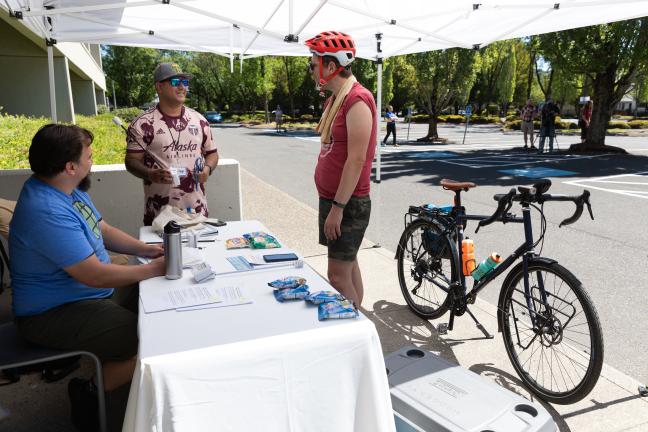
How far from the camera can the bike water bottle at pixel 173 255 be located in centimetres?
237

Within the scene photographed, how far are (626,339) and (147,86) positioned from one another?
6153cm

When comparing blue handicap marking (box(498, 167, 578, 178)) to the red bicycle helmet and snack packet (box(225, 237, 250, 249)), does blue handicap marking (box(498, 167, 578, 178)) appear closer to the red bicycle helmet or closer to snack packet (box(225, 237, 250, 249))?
the red bicycle helmet

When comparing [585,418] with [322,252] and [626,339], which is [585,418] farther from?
[322,252]

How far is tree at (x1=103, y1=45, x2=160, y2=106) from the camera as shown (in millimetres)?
56375

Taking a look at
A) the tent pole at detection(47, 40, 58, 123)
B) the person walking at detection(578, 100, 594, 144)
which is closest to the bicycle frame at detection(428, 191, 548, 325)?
the tent pole at detection(47, 40, 58, 123)

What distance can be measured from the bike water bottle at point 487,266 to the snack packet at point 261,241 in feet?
4.55

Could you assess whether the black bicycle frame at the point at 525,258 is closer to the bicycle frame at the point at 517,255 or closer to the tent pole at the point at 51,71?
the bicycle frame at the point at 517,255

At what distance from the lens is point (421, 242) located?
409 centimetres

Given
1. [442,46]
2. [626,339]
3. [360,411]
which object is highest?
[442,46]

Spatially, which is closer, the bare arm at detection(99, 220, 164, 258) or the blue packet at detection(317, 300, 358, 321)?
the blue packet at detection(317, 300, 358, 321)

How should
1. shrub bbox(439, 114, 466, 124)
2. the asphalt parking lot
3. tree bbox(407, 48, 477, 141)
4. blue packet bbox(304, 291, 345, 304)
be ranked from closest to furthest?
blue packet bbox(304, 291, 345, 304)
the asphalt parking lot
tree bbox(407, 48, 477, 141)
shrub bbox(439, 114, 466, 124)

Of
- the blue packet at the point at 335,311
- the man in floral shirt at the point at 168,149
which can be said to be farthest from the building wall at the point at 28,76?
the blue packet at the point at 335,311

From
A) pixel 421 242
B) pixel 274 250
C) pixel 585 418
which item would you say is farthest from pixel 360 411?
pixel 421 242

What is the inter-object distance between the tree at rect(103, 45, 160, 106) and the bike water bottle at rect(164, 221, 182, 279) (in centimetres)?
5869
